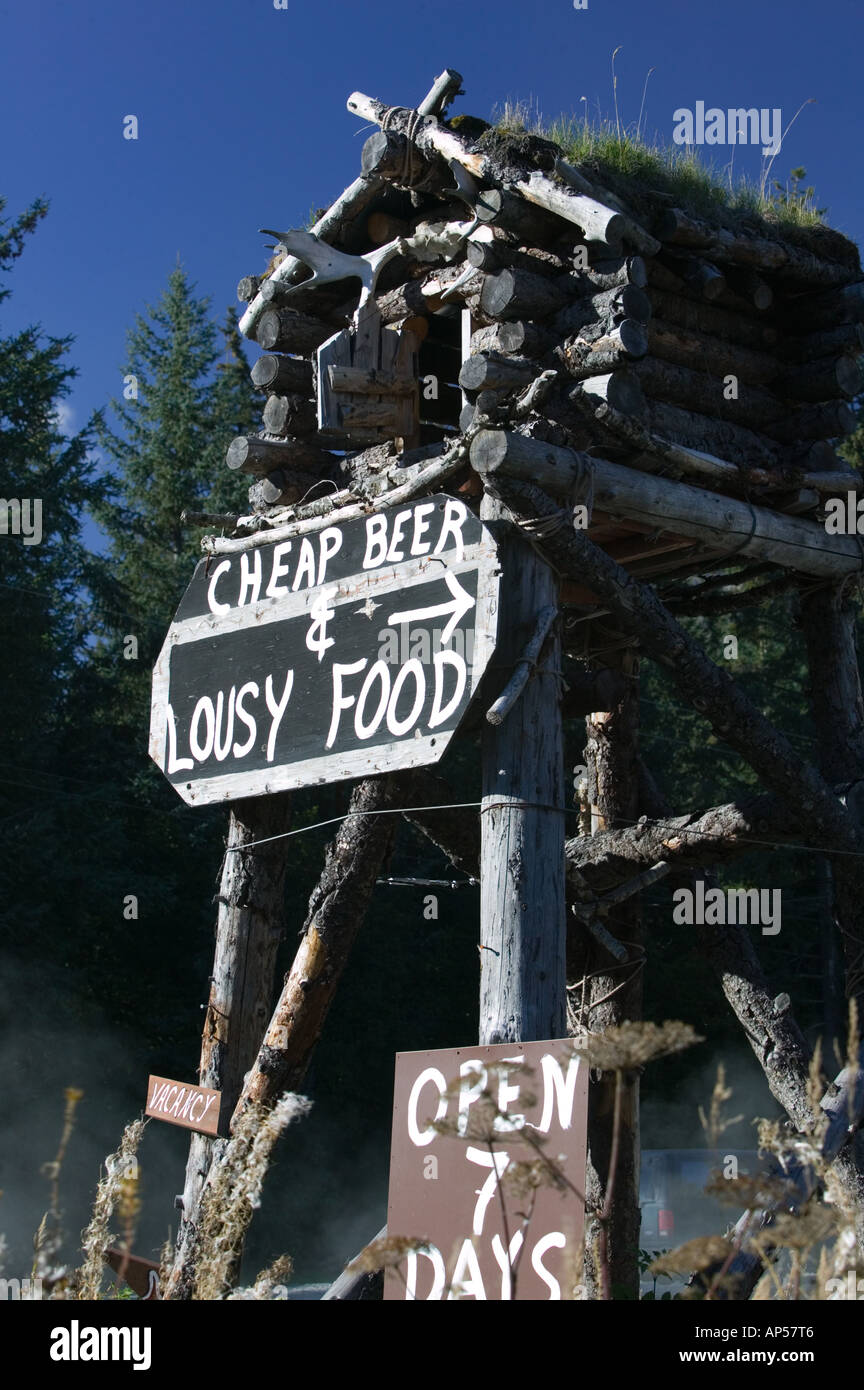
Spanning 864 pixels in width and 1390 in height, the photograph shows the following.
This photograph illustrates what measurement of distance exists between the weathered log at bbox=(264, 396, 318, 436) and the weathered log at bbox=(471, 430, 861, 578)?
7.39 feet

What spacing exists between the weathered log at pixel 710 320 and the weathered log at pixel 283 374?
7.05ft

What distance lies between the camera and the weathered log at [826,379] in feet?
29.8

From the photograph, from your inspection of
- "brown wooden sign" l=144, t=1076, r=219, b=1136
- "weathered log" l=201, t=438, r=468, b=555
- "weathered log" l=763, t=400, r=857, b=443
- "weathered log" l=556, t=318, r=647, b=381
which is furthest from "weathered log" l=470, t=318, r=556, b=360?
"brown wooden sign" l=144, t=1076, r=219, b=1136

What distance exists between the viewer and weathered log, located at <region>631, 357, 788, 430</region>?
8344mm

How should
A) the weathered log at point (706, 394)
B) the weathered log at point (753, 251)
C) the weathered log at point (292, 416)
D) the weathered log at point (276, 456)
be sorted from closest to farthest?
the weathered log at point (753, 251) → the weathered log at point (706, 394) → the weathered log at point (276, 456) → the weathered log at point (292, 416)

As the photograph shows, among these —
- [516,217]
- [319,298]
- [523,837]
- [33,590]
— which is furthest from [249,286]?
[33,590]

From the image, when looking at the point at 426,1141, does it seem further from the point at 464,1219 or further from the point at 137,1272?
the point at 137,1272

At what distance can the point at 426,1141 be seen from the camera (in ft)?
18.8

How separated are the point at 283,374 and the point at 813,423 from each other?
3180mm

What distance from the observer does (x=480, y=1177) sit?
5.52 metres

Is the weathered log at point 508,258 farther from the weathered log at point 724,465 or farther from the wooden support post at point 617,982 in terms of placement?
the wooden support post at point 617,982

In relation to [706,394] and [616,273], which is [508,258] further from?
[706,394]

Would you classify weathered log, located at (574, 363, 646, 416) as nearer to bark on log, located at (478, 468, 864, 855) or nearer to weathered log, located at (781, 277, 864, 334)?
bark on log, located at (478, 468, 864, 855)

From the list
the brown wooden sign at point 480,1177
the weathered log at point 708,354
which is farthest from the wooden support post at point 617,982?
the brown wooden sign at point 480,1177
